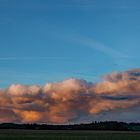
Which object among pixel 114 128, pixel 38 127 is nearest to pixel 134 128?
pixel 114 128

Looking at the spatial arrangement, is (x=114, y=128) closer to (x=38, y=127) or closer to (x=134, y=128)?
(x=134, y=128)

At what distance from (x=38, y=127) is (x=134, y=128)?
39.8m

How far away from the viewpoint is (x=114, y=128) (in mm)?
190500

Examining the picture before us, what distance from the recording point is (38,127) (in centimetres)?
18575

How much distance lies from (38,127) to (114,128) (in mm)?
31025

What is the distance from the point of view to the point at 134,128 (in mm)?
193000

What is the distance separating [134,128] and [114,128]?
349 inches
